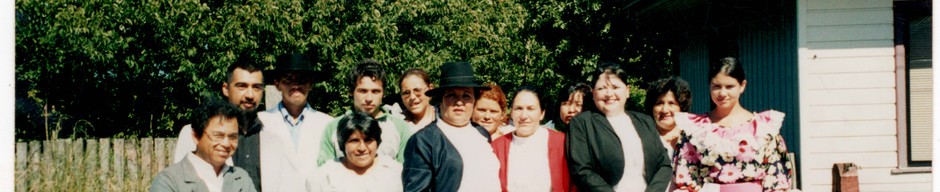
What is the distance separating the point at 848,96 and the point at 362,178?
17.3 ft

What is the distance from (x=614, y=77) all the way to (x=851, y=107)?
12.8 feet

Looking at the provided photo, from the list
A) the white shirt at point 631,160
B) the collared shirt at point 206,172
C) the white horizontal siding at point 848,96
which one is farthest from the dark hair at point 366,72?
the white horizontal siding at point 848,96

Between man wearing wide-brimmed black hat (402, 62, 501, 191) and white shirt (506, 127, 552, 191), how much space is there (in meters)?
0.17

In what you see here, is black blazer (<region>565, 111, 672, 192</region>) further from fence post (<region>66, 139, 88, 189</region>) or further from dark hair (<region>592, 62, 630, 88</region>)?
fence post (<region>66, 139, 88, 189</region>)

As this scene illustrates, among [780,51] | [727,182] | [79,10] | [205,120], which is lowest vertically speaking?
[727,182]

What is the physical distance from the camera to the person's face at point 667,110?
17.4 ft

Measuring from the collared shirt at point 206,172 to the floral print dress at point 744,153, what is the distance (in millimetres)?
2595

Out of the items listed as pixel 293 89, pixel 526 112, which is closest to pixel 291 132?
pixel 293 89

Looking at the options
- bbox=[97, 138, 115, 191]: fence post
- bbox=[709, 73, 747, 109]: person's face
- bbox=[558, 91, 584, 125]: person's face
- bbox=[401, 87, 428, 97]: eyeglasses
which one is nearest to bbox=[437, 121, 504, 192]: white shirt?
bbox=[401, 87, 428, 97]: eyeglasses

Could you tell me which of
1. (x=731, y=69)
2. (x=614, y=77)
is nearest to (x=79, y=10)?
(x=614, y=77)

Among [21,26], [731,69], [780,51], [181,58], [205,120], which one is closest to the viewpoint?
[205,120]

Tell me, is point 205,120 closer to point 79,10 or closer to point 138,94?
point 79,10

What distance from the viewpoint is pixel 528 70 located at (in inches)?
639

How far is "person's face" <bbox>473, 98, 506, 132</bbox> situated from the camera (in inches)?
187
